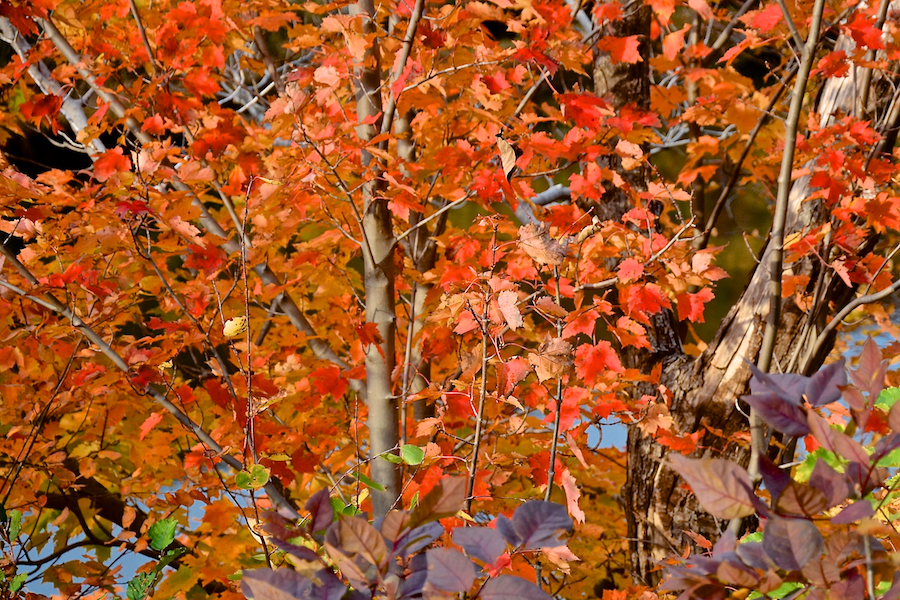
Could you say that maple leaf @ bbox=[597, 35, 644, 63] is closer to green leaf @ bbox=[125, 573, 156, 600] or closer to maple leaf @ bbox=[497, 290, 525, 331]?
maple leaf @ bbox=[497, 290, 525, 331]

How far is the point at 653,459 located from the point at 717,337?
698mm

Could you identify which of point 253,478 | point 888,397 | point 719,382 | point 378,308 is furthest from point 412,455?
point 719,382

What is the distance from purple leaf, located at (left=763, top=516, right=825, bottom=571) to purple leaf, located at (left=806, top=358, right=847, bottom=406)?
12 cm

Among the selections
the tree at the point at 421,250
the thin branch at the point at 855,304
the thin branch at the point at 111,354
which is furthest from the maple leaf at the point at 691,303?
the thin branch at the point at 111,354

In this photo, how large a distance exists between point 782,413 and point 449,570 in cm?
38

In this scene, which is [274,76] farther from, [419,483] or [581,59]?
[419,483]

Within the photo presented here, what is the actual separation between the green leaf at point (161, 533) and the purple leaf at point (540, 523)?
808 mm

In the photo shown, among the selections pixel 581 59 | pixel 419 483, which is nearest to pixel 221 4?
pixel 581 59

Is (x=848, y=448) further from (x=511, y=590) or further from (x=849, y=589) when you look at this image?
(x=511, y=590)

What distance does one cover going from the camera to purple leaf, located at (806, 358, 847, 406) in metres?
0.63

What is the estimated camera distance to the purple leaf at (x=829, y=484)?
612 millimetres

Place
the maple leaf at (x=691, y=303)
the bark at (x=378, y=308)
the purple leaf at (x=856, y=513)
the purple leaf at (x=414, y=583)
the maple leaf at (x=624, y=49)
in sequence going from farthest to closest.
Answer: the maple leaf at (x=624, y=49) < the maple leaf at (x=691, y=303) < the bark at (x=378, y=308) < the purple leaf at (x=414, y=583) < the purple leaf at (x=856, y=513)

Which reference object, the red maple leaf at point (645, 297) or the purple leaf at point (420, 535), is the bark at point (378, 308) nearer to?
the red maple leaf at point (645, 297)

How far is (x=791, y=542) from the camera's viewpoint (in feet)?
1.96
